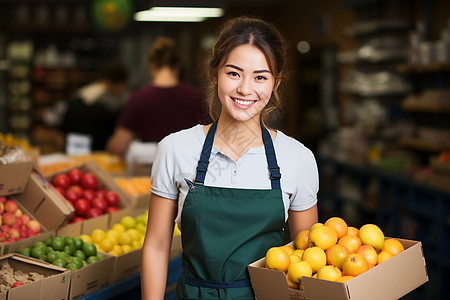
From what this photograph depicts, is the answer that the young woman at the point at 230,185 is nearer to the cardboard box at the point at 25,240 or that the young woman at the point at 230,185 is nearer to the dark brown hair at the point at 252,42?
the dark brown hair at the point at 252,42

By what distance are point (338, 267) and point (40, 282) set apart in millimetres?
1109

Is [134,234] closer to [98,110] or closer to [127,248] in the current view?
[127,248]

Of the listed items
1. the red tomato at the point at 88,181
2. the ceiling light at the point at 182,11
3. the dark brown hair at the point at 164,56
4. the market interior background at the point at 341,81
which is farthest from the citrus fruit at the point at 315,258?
the dark brown hair at the point at 164,56

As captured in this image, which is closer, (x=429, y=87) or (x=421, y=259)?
(x=421, y=259)

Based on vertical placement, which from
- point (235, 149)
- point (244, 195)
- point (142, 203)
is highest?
point (235, 149)

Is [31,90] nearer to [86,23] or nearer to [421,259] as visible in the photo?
[86,23]

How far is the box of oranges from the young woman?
110mm

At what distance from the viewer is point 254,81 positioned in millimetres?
1962

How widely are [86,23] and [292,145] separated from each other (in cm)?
888

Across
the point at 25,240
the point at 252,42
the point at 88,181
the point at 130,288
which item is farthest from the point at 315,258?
the point at 88,181

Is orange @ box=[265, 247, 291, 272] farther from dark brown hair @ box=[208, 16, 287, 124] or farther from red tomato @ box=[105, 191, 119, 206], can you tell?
red tomato @ box=[105, 191, 119, 206]

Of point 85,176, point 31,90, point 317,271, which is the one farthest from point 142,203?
point 31,90

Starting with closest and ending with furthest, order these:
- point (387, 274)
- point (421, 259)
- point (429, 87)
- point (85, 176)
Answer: point (387, 274) < point (421, 259) < point (85, 176) < point (429, 87)

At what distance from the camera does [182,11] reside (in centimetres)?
477
